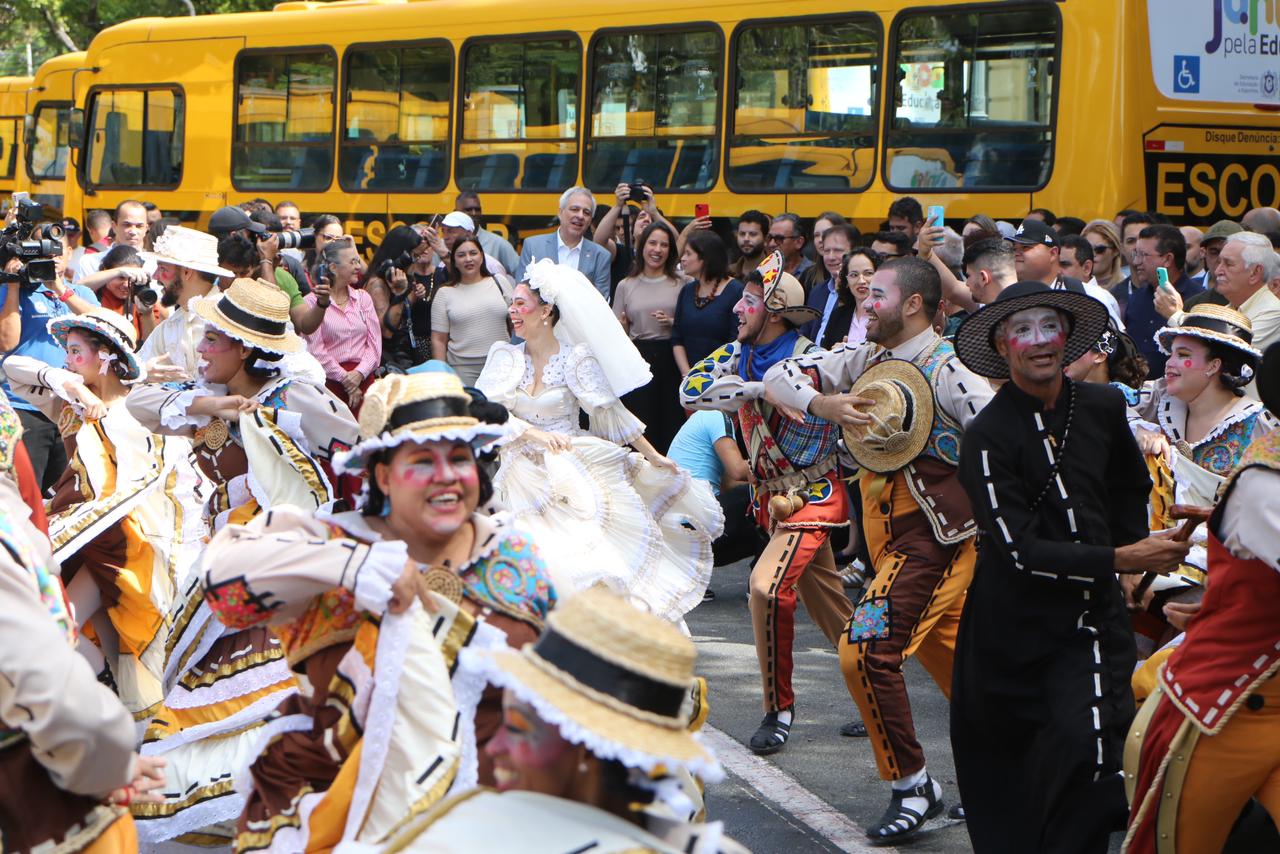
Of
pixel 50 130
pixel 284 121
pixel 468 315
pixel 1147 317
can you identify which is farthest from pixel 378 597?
pixel 50 130

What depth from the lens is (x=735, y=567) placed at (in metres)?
11.5

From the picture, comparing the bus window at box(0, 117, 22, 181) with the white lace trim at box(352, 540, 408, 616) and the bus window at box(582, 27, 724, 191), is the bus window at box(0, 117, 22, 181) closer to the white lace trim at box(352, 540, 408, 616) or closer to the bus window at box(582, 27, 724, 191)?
the bus window at box(582, 27, 724, 191)

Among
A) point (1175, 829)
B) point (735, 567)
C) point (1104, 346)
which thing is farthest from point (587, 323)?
point (1175, 829)

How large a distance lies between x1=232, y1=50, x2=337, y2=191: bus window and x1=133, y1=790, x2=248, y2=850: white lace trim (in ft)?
42.9

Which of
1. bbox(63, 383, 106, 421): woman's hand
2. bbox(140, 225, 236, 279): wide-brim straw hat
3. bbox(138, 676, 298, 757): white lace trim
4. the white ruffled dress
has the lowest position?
bbox(138, 676, 298, 757): white lace trim

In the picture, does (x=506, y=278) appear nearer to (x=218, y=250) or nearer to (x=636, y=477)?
(x=218, y=250)

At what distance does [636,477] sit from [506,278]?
450 centimetres

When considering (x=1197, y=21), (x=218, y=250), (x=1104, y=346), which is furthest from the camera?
(x=1197, y=21)

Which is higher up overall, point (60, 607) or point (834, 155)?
point (834, 155)

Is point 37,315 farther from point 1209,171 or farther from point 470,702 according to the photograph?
point 1209,171

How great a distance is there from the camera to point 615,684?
2.55 m

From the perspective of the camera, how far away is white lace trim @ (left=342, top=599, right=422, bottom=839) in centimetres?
366

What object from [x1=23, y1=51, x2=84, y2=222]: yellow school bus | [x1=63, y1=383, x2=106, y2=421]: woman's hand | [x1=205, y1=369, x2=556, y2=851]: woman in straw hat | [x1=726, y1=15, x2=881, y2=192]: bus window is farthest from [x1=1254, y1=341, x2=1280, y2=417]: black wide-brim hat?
[x1=23, y1=51, x2=84, y2=222]: yellow school bus

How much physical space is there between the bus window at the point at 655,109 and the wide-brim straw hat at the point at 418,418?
11.3 meters
